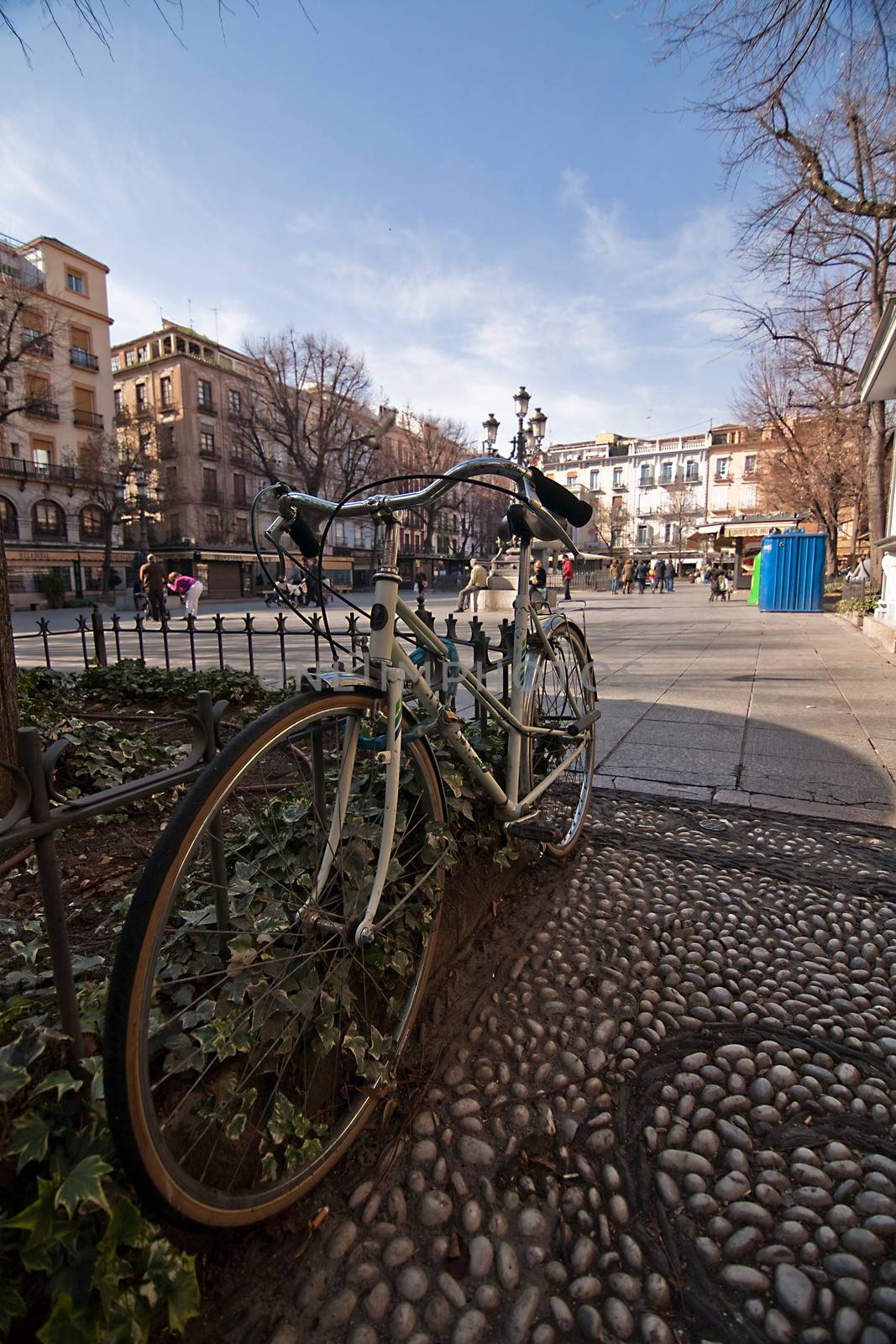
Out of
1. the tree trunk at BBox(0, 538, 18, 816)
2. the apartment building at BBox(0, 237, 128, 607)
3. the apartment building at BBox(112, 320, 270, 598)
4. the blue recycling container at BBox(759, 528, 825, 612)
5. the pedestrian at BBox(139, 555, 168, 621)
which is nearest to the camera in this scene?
the tree trunk at BBox(0, 538, 18, 816)

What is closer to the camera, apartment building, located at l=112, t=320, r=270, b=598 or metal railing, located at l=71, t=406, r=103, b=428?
metal railing, located at l=71, t=406, r=103, b=428

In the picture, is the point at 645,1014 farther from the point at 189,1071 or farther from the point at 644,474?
the point at 644,474

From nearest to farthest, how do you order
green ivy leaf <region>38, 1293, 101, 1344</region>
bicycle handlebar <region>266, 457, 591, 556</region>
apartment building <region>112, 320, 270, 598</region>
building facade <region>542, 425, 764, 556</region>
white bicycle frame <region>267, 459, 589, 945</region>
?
1. green ivy leaf <region>38, 1293, 101, 1344</region>
2. white bicycle frame <region>267, 459, 589, 945</region>
3. bicycle handlebar <region>266, 457, 591, 556</region>
4. apartment building <region>112, 320, 270, 598</region>
5. building facade <region>542, 425, 764, 556</region>

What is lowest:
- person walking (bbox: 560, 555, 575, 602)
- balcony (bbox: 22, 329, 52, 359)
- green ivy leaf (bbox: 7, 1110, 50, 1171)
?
green ivy leaf (bbox: 7, 1110, 50, 1171)

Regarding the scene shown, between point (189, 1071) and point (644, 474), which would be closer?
point (189, 1071)

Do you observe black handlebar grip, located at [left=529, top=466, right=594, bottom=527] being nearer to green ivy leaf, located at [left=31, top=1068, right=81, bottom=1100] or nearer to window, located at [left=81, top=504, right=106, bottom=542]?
green ivy leaf, located at [left=31, top=1068, right=81, bottom=1100]

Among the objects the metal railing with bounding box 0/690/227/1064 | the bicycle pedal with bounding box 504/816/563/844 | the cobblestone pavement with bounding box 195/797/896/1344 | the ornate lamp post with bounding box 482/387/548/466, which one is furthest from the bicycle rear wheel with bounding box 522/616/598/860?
the ornate lamp post with bounding box 482/387/548/466

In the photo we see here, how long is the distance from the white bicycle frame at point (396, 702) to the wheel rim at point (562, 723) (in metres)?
0.31

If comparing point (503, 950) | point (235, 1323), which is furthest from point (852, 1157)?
point (235, 1323)

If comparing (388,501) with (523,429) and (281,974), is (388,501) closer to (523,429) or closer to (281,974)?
(281,974)

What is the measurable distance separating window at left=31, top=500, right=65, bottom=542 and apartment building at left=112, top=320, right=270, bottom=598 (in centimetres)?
Answer: 411

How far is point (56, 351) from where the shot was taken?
3591 cm

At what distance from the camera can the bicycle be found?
1.08m

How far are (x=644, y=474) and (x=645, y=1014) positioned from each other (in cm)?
8366
